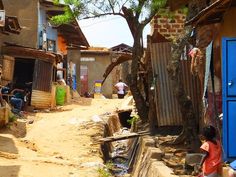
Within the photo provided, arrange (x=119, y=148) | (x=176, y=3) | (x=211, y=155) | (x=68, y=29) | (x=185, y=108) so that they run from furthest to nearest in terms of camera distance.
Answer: (x=68, y=29) < (x=119, y=148) < (x=176, y=3) < (x=185, y=108) < (x=211, y=155)

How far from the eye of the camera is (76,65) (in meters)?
34.6

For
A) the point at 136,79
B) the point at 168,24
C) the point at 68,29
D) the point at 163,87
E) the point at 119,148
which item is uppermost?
the point at 68,29

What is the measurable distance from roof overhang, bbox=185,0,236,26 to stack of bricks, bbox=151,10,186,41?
8346 millimetres

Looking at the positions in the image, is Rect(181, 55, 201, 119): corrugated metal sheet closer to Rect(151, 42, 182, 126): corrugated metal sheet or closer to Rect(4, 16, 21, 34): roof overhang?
Rect(151, 42, 182, 126): corrugated metal sheet

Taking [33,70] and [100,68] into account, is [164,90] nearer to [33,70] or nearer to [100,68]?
[33,70]

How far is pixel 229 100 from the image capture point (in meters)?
7.15

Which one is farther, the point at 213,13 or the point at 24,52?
the point at 24,52

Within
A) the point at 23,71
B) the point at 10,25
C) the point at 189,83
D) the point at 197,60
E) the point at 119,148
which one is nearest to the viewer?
the point at 197,60

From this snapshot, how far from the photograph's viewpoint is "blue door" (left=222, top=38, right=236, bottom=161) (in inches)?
278

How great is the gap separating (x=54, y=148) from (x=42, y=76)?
913 cm

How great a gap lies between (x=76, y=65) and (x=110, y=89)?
4.28 metres

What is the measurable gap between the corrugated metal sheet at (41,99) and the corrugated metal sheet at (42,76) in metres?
0.21

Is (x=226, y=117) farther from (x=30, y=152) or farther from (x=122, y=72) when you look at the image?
(x=122, y=72)

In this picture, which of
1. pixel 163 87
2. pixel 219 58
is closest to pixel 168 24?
pixel 163 87
